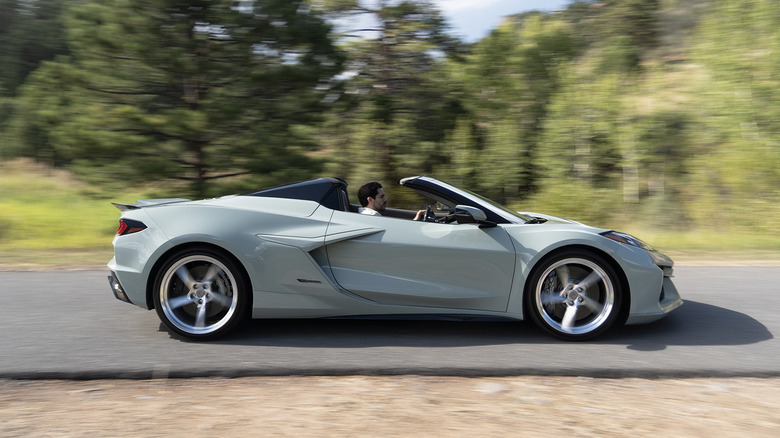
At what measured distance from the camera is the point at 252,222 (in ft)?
16.1

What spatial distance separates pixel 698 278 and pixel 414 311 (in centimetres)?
429

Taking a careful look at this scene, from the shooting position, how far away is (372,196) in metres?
5.42

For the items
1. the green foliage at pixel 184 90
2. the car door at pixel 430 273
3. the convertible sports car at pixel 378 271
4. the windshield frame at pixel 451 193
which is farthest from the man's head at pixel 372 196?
the green foliage at pixel 184 90

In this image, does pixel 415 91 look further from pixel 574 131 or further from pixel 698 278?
pixel 698 278

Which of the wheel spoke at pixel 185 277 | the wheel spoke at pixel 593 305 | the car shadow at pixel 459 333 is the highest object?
the wheel spoke at pixel 185 277

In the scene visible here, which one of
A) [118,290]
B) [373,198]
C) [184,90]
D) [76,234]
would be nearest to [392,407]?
[373,198]

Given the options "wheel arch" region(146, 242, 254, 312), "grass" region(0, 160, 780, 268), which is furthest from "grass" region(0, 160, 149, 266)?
"wheel arch" region(146, 242, 254, 312)

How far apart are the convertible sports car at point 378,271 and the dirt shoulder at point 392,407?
0.86m

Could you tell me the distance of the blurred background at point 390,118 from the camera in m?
16.0

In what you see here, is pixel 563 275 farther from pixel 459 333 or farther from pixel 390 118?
pixel 390 118

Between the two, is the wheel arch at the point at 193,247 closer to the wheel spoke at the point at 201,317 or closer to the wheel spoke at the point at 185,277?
the wheel spoke at the point at 185,277

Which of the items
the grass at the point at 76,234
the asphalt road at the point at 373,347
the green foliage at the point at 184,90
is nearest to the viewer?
the asphalt road at the point at 373,347

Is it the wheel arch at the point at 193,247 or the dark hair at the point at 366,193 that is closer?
the wheel arch at the point at 193,247

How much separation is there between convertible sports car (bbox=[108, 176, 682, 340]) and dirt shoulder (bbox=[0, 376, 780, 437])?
0.86 meters
